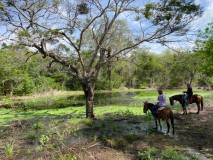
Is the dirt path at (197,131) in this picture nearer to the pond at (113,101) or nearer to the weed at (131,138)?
the weed at (131,138)

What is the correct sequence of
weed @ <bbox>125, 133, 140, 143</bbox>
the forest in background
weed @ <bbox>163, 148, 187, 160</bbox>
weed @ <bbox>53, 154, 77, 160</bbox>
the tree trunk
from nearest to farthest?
1. weed @ <bbox>53, 154, 77, 160</bbox>
2. weed @ <bbox>163, 148, 187, 160</bbox>
3. weed @ <bbox>125, 133, 140, 143</bbox>
4. the tree trunk
5. the forest in background

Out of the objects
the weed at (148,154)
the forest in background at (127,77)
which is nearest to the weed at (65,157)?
the weed at (148,154)

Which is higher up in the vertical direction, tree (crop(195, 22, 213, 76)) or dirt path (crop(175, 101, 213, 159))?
tree (crop(195, 22, 213, 76))

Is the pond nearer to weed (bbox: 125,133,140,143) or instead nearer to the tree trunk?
the tree trunk

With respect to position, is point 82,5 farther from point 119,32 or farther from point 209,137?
point 209,137

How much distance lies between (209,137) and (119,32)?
1077 centimetres

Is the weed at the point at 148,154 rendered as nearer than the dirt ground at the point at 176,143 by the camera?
Yes

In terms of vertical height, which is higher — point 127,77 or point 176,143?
point 127,77

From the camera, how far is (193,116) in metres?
14.6

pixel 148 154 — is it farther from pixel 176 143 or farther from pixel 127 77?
pixel 127 77

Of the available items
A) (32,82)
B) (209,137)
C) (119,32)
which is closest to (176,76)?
(32,82)

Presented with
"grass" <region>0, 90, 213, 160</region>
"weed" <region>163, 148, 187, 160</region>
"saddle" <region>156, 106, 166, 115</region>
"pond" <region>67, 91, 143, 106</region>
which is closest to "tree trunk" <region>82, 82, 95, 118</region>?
"grass" <region>0, 90, 213, 160</region>

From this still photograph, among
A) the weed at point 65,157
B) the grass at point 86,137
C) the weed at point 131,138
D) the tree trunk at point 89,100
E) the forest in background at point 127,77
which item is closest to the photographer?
the weed at point 65,157

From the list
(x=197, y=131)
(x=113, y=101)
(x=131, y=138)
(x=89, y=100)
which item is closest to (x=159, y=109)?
(x=197, y=131)
